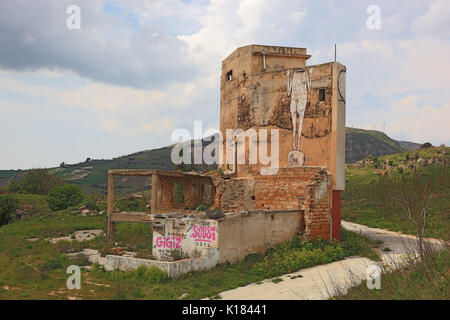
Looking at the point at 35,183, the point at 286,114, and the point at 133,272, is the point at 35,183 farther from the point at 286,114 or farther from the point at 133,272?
the point at 133,272

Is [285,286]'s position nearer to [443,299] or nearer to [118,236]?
[443,299]

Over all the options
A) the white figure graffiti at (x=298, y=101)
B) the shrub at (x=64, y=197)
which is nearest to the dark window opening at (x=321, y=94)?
the white figure graffiti at (x=298, y=101)

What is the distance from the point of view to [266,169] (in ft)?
54.9

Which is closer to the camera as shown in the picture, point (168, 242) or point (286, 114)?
point (168, 242)

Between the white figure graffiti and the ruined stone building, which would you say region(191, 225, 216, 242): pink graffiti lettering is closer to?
the ruined stone building

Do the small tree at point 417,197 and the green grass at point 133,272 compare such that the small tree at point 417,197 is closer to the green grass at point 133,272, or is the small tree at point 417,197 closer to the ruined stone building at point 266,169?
the green grass at point 133,272

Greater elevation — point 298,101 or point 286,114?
point 298,101

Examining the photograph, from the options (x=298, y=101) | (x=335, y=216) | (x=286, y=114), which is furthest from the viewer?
(x=286, y=114)

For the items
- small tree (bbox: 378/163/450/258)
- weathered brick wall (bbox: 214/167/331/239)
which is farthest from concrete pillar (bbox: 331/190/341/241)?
small tree (bbox: 378/163/450/258)

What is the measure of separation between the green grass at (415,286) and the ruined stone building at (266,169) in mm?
5299

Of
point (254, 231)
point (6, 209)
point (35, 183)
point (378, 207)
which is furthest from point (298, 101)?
point (35, 183)

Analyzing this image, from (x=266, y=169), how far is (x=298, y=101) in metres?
3.33

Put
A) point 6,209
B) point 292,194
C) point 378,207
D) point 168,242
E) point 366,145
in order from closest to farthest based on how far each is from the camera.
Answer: point 168,242 → point 292,194 → point 378,207 → point 6,209 → point 366,145

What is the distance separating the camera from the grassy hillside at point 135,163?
76938mm
